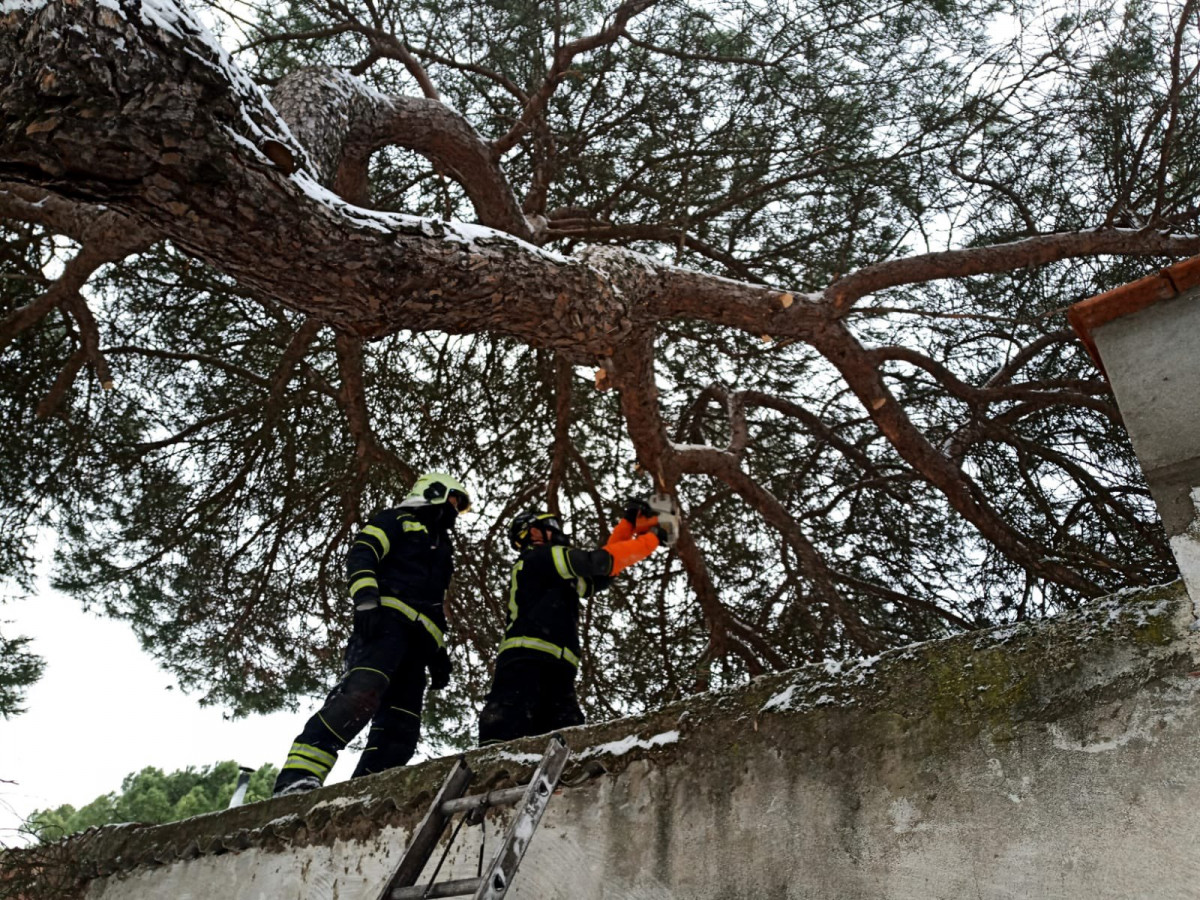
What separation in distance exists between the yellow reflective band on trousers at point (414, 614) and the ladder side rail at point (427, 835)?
5.08 feet

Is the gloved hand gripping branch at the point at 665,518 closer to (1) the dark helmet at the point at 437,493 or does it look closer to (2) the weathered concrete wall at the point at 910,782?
(1) the dark helmet at the point at 437,493

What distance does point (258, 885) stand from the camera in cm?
275

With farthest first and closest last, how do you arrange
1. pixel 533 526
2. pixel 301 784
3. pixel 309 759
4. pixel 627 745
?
pixel 533 526 < pixel 309 759 < pixel 301 784 < pixel 627 745

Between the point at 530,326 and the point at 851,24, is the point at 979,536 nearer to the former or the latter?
the point at 851,24

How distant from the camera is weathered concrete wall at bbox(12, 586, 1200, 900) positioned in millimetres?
1523

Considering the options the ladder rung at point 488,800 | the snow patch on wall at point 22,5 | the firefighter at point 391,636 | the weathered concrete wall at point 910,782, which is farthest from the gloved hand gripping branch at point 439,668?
the snow patch on wall at point 22,5

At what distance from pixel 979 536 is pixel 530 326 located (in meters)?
3.52

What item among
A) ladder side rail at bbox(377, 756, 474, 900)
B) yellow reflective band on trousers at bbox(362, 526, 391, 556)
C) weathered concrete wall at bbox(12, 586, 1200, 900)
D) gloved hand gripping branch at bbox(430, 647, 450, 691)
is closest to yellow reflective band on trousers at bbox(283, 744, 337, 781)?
gloved hand gripping branch at bbox(430, 647, 450, 691)

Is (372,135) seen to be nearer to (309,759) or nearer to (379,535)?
(379,535)

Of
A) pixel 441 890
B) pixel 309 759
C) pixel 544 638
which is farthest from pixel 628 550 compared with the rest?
pixel 441 890

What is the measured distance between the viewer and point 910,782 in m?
1.74

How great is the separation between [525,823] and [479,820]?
0.78 ft

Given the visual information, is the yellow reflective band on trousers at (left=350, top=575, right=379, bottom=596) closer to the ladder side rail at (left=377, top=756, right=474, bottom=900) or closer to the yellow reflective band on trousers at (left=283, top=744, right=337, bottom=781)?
the yellow reflective band on trousers at (left=283, top=744, right=337, bottom=781)

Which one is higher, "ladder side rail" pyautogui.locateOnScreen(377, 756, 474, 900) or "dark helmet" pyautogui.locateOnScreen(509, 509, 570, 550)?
"dark helmet" pyautogui.locateOnScreen(509, 509, 570, 550)
